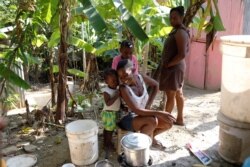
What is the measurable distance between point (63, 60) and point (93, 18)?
1.38 m

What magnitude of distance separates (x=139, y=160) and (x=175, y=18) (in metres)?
1.55

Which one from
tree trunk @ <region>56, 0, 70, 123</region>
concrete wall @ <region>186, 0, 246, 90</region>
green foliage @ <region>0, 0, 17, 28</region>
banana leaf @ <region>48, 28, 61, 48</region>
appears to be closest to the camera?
tree trunk @ <region>56, 0, 70, 123</region>

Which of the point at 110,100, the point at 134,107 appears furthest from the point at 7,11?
the point at 134,107

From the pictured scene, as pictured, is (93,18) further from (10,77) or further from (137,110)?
(10,77)

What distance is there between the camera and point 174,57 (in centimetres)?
325

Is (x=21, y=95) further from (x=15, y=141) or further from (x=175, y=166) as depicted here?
(x=175, y=166)

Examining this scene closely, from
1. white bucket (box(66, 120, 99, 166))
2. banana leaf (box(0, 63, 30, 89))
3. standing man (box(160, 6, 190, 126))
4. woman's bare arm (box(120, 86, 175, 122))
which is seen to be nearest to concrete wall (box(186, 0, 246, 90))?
standing man (box(160, 6, 190, 126))

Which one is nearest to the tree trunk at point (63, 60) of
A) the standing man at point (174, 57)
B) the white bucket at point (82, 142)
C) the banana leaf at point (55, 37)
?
the banana leaf at point (55, 37)

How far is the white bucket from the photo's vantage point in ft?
8.91

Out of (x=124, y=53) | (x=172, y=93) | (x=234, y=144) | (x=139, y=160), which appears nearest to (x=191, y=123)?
(x=172, y=93)

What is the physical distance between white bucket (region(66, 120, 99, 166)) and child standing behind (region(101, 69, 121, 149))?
0.15m

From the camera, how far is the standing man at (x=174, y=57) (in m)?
3.12

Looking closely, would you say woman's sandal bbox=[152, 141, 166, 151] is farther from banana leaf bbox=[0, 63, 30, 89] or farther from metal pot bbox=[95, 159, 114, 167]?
banana leaf bbox=[0, 63, 30, 89]

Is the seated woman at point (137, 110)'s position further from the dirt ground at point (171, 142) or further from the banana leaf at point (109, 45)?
the banana leaf at point (109, 45)
